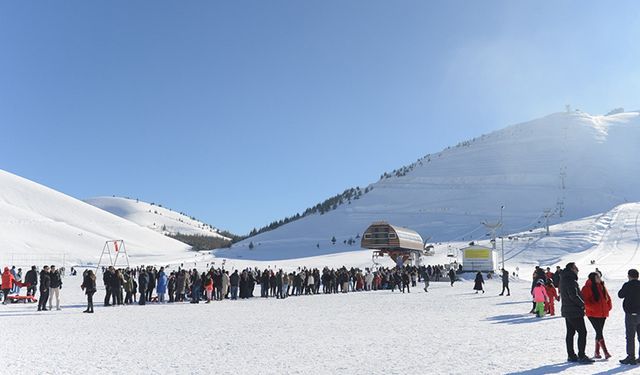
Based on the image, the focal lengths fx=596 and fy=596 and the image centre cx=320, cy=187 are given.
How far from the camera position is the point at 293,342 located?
37.0ft

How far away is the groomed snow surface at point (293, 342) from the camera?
8.59 metres

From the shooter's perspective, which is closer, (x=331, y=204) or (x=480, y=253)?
(x=480, y=253)

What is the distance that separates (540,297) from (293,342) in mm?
8190

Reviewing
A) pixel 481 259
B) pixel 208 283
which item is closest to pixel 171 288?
pixel 208 283

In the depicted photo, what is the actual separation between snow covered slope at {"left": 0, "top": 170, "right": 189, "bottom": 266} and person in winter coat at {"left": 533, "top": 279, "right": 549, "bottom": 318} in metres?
47.7

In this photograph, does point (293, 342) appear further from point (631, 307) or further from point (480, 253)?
point (480, 253)

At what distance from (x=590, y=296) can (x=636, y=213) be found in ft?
247

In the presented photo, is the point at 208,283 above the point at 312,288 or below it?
above

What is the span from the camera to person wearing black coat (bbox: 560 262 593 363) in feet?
28.6

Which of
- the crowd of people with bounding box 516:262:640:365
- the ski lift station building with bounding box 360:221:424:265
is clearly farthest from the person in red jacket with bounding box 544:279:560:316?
Result: the ski lift station building with bounding box 360:221:424:265

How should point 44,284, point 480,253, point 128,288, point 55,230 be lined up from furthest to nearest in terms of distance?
1. point 55,230
2. point 480,253
3. point 128,288
4. point 44,284

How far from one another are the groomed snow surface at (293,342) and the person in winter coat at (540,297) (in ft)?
1.03

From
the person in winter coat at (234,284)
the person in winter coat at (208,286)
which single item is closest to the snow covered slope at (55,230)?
the person in winter coat at (234,284)

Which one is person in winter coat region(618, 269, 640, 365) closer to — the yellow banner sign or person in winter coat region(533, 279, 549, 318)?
person in winter coat region(533, 279, 549, 318)
